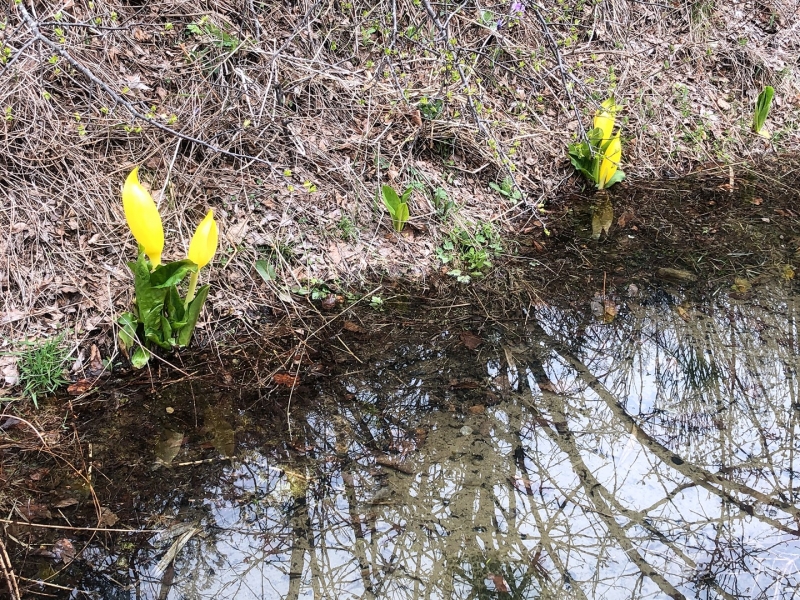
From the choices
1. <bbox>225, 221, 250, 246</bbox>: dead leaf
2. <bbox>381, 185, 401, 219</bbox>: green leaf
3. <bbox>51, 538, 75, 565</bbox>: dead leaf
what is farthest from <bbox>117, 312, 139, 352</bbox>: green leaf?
<bbox>381, 185, 401, 219</bbox>: green leaf

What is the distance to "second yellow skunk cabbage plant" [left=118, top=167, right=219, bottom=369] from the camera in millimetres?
2367

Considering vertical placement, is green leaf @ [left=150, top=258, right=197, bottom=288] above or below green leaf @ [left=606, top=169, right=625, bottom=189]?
below

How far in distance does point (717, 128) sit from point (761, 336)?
8.13ft

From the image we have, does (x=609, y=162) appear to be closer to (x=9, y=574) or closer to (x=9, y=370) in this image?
(x=9, y=370)

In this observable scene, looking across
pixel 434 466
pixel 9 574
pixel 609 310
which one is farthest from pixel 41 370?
pixel 609 310

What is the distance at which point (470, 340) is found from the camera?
119 inches

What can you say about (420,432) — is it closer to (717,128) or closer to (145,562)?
(145,562)

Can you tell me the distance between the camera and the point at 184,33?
12.5 ft

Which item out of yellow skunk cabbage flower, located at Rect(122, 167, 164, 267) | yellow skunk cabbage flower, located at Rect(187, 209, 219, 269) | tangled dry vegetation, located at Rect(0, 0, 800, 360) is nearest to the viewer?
yellow skunk cabbage flower, located at Rect(122, 167, 164, 267)

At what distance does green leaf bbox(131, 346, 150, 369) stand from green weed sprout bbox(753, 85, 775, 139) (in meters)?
4.38

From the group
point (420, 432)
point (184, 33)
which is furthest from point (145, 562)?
point (184, 33)

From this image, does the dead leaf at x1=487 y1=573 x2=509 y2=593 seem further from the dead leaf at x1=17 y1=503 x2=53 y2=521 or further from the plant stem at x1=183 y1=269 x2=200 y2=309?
the plant stem at x1=183 y1=269 x2=200 y2=309

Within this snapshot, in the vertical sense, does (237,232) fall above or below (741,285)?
below

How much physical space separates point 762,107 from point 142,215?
14.2 ft
